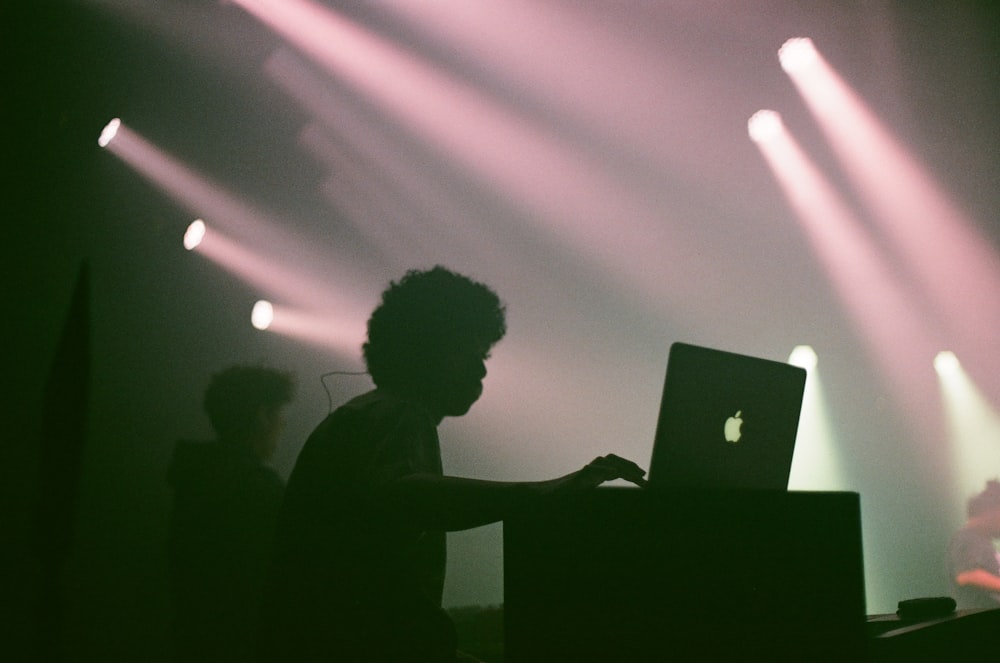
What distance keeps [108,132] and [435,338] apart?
2.17 m

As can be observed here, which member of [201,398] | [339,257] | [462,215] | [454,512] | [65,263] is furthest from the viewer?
[462,215]

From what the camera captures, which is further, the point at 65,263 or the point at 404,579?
the point at 65,263

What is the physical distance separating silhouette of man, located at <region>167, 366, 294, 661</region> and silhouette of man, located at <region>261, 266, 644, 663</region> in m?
0.64

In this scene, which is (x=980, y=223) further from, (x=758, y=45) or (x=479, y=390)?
(x=479, y=390)

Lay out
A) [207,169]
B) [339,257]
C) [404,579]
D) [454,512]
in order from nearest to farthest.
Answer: [454,512], [404,579], [207,169], [339,257]

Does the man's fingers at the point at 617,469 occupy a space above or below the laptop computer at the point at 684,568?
above

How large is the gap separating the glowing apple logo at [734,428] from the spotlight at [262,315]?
2.61m

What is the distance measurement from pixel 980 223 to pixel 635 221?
2.01 meters

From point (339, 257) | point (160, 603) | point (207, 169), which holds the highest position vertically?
point (207, 169)

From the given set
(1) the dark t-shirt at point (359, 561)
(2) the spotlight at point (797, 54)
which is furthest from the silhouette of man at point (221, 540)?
(2) the spotlight at point (797, 54)

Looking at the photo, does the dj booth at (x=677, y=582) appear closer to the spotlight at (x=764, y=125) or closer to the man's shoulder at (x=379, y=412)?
the man's shoulder at (x=379, y=412)

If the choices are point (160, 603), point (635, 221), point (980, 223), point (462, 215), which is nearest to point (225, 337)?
point (160, 603)

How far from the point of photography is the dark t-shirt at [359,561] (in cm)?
111

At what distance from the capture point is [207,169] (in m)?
3.27
